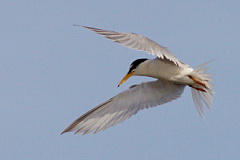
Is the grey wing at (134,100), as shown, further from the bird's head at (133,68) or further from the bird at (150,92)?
the bird's head at (133,68)

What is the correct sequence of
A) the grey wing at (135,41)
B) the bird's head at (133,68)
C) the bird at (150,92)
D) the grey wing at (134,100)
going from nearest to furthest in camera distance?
the grey wing at (135,41), the bird at (150,92), the bird's head at (133,68), the grey wing at (134,100)

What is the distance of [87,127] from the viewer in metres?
9.90

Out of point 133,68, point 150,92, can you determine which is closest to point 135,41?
point 133,68

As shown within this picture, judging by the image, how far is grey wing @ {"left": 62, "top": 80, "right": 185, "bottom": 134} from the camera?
1011 centimetres

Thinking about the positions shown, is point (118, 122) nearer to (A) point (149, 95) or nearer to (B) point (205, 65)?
(A) point (149, 95)

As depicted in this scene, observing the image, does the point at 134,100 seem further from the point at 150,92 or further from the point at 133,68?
the point at 133,68

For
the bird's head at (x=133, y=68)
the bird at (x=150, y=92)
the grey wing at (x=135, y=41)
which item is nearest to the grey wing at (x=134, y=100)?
the bird at (x=150, y=92)

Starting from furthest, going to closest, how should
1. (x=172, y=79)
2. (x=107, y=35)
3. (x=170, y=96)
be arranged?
1. (x=170, y=96)
2. (x=172, y=79)
3. (x=107, y=35)

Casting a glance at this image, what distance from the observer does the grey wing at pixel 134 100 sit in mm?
10109

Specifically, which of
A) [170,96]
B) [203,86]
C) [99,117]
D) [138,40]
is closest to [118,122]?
[99,117]

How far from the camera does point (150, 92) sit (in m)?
10.2

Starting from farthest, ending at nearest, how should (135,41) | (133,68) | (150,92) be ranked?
(150,92), (133,68), (135,41)

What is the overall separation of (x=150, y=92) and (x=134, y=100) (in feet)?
1.11

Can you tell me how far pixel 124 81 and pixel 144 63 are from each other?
55cm
